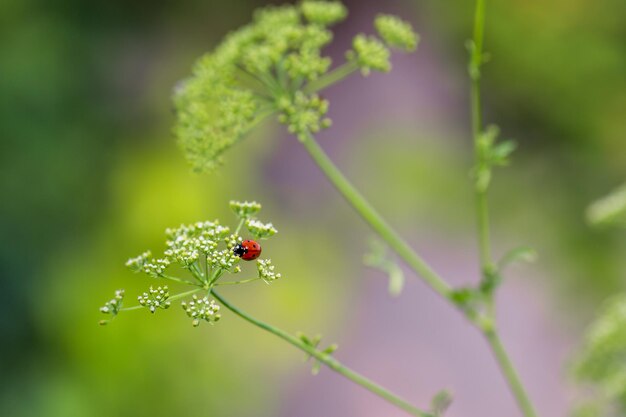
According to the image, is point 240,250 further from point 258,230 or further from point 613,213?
point 613,213

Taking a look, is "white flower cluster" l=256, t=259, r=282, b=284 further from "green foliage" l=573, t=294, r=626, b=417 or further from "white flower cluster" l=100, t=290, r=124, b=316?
"green foliage" l=573, t=294, r=626, b=417

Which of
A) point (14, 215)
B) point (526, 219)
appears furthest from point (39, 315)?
point (526, 219)

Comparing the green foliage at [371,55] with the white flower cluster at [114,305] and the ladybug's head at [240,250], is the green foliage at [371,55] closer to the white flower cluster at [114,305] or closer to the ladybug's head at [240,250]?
the ladybug's head at [240,250]

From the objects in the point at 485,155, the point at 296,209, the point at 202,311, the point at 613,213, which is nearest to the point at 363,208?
the point at 485,155

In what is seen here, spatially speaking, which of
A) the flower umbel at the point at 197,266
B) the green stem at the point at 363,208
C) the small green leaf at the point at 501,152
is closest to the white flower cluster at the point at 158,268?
the flower umbel at the point at 197,266

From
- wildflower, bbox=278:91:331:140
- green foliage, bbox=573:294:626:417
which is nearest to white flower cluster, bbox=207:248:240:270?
wildflower, bbox=278:91:331:140

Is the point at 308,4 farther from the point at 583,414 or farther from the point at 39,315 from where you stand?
the point at 39,315
